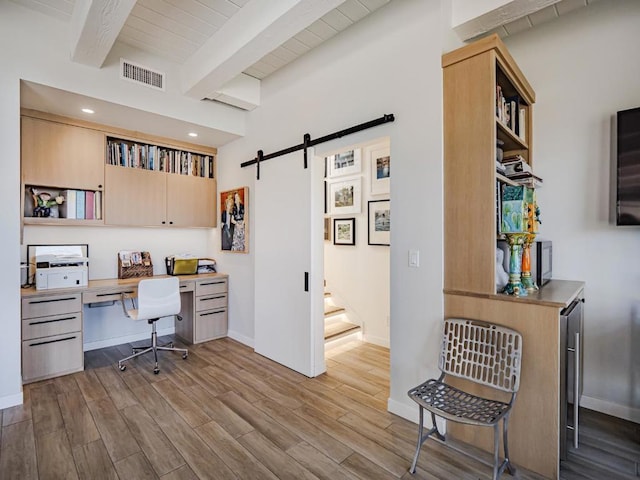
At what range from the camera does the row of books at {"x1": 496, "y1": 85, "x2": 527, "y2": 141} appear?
2311 mm

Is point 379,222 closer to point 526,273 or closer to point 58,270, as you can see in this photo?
point 526,273

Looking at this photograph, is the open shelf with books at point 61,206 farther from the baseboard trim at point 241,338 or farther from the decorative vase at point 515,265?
the decorative vase at point 515,265

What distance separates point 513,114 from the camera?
2459 mm

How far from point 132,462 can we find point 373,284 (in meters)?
2.81

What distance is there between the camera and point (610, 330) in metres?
2.39

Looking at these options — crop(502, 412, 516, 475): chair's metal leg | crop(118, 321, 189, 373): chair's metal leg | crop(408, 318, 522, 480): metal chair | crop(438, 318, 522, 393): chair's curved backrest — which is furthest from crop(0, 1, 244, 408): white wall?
crop(502, 412, 516, 475): chair's metal leg

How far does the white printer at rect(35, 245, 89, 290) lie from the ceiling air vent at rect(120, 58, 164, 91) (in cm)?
183

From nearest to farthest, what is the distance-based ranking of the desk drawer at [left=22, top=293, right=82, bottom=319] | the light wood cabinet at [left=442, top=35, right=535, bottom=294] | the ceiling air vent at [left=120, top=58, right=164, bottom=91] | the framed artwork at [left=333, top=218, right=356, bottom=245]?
the light wood cabinet at [left=442, top=35, right=535, bottom=294]
the desk drawer at [left=22, top=293, right=82, bottom=319]
the ceiling air vent at [left=120, top=58, right=164, bottom=91]
the framed artwork at [left=333, top=218, right=356, bottom=245]

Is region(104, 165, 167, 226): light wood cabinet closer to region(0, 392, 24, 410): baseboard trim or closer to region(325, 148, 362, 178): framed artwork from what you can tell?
region(0, 392, 24, 410): baseboard trim

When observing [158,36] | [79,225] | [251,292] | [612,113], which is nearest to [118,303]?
[79,225]

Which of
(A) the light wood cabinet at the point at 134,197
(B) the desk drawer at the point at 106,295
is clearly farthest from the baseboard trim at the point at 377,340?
(A) the light wood cabinet at the point at 134,197

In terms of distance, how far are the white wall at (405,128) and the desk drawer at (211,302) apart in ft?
7.61

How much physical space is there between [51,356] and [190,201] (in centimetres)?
213

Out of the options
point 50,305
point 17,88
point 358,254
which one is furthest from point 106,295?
point 358,254
